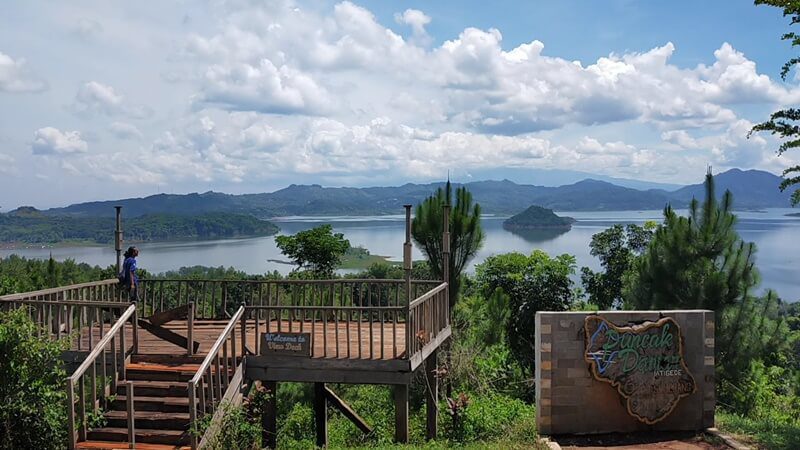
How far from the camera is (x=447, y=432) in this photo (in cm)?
953

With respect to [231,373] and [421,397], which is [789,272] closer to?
[421,397]

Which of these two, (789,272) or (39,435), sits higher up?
(39,435)

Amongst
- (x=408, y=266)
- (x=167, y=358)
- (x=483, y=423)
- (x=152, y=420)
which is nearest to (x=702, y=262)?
(x=483, y=423)

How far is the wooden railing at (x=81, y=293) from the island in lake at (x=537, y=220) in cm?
14776

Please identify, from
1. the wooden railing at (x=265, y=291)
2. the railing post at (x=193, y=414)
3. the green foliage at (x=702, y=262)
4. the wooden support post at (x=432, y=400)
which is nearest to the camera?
the railing post at (x=193, y=414)

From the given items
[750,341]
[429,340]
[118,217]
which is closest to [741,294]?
[750,341]

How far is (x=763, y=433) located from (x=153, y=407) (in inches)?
322

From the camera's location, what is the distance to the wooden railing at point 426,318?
9289 millimetres

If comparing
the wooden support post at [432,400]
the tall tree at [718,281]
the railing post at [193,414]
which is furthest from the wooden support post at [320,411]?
the tall tree at [718,281]

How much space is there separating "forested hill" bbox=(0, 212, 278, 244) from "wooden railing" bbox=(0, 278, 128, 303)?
406 feet

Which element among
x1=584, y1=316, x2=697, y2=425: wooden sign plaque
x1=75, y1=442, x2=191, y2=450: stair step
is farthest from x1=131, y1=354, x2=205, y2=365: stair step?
x1=584, y1=316, x2=697, y2=425: wooden sign plaque

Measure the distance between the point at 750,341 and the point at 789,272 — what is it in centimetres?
9489

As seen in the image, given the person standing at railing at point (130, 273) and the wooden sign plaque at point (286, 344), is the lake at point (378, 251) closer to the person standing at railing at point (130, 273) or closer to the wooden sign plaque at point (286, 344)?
the person standing at railing at point (130, 273)

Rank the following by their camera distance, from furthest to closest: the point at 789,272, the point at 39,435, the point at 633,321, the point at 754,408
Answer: the point at 789,272, the point at 754,408, the point at 633,321, the point at 39,435
